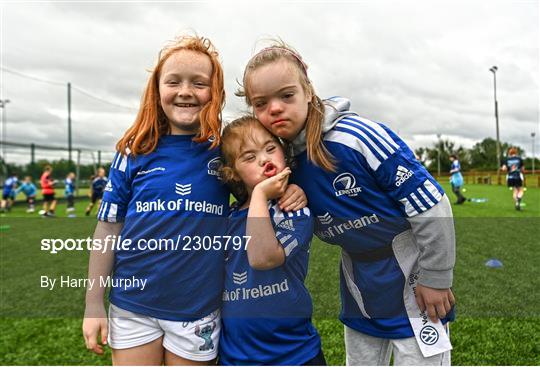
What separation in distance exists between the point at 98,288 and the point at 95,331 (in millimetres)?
131

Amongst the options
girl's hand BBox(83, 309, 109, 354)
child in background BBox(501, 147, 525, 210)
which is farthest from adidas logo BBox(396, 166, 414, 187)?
child in background BBox(501, 147, 525, 210)

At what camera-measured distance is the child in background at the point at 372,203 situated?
115cm

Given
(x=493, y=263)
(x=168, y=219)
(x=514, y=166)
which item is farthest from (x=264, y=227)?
(x=514, y=166)

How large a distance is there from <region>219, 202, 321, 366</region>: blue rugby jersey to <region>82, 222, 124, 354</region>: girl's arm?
377mm

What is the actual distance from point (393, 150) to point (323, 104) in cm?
23

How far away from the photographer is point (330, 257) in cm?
145

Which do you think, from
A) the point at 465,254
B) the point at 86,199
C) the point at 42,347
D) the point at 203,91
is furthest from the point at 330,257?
the point at 86,199

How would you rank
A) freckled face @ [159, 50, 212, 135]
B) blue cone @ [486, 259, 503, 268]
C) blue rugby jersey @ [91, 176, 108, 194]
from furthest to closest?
blue rugby jersey @ [91, 176, 108, 194] < blue cone @ [486, 259, 503, 268] < freckled face @ [159, 50, 212, 135]

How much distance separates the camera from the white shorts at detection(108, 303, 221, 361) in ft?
4.10

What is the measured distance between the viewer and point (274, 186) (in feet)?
3.66

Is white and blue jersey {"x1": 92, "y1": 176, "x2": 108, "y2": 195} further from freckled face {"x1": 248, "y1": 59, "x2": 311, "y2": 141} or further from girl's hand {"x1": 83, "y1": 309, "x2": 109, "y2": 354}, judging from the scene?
freckled face {"x1": 248, "y1": 59, "x2": 311, "y2": 141}

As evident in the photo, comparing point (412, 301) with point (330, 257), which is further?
point (330, 257)

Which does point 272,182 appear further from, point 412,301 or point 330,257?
point 412,301

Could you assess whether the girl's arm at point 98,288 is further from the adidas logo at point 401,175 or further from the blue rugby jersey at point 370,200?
the adidas logo at point 401,175
